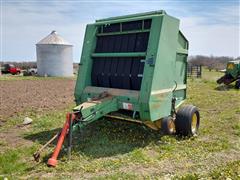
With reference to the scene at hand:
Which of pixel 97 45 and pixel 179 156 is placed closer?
pixel 179 156

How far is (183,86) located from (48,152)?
3715 millimetres

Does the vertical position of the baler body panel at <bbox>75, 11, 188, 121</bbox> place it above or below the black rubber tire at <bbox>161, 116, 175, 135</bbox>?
above

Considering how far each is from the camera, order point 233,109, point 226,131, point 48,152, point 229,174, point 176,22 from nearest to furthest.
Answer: point 229,174, point 48,152, point 176,22, point 226,131, point 233,109

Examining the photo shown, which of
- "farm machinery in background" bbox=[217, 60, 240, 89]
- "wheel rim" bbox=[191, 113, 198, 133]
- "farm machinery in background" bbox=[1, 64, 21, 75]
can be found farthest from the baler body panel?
"farm machinery in background" bbox=[1, 64, 21, 75]

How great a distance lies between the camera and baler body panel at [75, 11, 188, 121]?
542 cm

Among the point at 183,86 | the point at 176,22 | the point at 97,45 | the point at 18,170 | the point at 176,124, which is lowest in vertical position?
the point at 18,170

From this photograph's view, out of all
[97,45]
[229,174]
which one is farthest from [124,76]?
[229,174]

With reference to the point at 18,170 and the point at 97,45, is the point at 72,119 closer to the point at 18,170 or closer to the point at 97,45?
the point at 18,170

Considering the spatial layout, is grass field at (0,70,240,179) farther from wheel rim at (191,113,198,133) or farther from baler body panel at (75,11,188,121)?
baler body panel at (75,11,188,121)

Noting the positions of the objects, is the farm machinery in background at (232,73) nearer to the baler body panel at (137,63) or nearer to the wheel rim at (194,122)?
the baler body panel at (137,63)

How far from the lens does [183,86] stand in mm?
7051

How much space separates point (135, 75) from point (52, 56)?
3027cm

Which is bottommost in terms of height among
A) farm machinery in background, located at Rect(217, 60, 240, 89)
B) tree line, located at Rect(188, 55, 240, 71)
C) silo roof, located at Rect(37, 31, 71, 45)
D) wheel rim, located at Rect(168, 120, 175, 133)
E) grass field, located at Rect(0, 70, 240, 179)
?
grass field, located at Rect(0, 70, 240, 179)

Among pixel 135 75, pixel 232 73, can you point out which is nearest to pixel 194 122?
pixel 135 75
